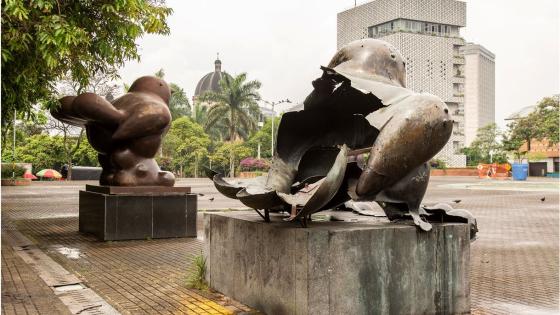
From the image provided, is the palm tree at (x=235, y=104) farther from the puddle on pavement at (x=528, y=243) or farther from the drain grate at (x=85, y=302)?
the drain grate at (x=85, y=302)

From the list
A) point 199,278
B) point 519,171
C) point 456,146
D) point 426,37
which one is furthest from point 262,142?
point 199,278

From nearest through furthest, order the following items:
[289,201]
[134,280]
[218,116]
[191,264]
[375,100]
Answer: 1. [289,201]
2. [375,100]
3. [134,280]
4. [191,264]
5. [218,116]

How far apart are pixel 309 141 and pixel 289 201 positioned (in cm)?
147

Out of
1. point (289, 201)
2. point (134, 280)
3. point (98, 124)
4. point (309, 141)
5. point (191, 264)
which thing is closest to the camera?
point (289, 201)

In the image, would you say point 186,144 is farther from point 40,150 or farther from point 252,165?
point 40,150

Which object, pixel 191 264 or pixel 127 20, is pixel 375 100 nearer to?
pixel 191 264

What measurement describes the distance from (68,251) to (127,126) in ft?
8.01

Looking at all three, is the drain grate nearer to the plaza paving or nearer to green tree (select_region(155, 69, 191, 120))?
the plaza paving

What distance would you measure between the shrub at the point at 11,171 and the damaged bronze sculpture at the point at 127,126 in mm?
26270

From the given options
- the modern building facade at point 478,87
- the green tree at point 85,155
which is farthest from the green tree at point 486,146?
the green tree at point 85,155

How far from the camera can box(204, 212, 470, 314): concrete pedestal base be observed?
14.4 ft

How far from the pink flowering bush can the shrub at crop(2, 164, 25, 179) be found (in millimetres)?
18274

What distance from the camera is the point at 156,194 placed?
410 inches

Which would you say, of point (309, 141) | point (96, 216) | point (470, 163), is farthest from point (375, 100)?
point (470, 163)
